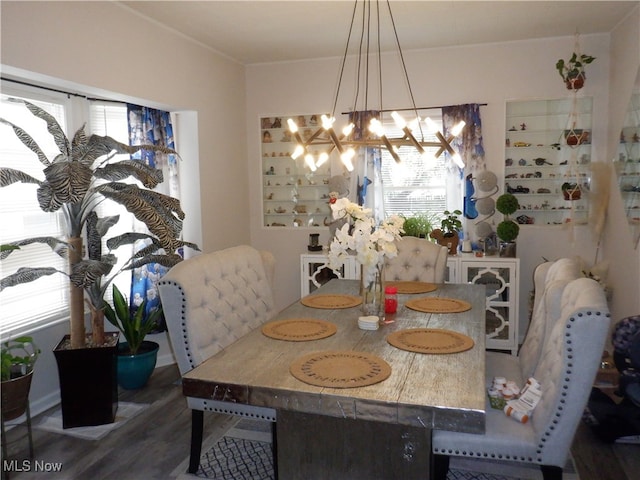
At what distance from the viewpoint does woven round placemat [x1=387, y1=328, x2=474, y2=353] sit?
6.88 feet

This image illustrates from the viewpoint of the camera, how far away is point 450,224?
14.5ft

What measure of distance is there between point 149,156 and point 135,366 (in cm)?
156

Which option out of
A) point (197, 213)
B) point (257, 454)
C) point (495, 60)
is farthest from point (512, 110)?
point (257, 454)

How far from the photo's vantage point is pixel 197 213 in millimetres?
4426

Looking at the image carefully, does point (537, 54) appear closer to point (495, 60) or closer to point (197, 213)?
point (495, 60)

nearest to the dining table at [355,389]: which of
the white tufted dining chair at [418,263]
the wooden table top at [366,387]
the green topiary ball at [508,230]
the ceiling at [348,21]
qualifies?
the wooden table top at [366,387]

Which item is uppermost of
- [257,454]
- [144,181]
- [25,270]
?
[144,181]

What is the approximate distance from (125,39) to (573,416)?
335cm

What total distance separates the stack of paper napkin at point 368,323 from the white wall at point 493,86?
8.69ft

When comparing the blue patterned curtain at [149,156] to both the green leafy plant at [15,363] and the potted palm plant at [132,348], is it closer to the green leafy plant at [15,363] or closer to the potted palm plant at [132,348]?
the potted palm plant at [132,348]

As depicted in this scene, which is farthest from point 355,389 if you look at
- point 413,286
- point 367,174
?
point 367,174

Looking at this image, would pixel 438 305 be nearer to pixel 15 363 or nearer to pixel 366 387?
pixel 366 387

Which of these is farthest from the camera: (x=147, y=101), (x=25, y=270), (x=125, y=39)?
(x=147, y=101)

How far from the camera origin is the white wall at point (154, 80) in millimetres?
2822
